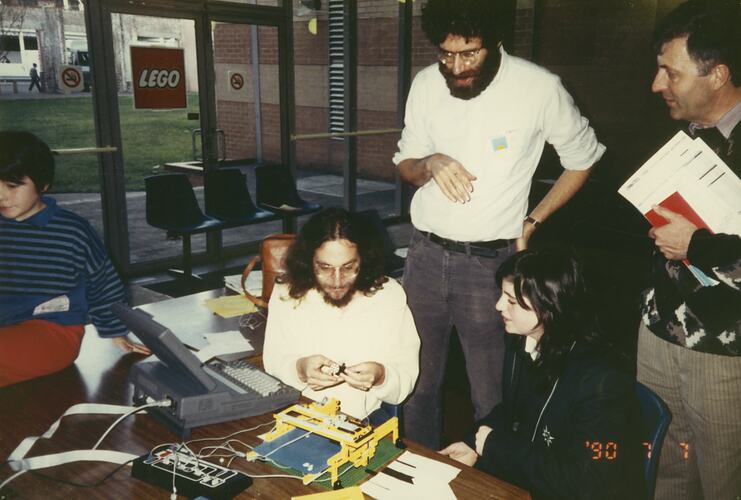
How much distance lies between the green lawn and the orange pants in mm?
8241

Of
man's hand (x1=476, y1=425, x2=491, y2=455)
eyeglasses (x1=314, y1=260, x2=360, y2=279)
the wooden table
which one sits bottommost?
man's hand (x1=476, y1=425, x2=491, y2=455)

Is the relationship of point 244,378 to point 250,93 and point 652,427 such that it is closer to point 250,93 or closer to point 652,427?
point 652,427

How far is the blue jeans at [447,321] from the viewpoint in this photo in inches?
87.1

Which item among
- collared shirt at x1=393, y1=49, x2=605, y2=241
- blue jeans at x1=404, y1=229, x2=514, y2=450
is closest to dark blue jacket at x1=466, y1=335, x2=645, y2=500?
blue jeans at x1=404, y1=229, x2=514, y2=450

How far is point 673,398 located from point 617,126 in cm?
546

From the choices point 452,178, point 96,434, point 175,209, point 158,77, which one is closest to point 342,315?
point 452,178

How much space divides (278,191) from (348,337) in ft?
13.8

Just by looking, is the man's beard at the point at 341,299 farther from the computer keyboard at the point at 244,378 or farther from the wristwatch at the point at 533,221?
the wristwatch at the point at 533,221

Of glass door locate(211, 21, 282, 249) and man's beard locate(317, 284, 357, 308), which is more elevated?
glass door locate(211, 21, 282, 249)

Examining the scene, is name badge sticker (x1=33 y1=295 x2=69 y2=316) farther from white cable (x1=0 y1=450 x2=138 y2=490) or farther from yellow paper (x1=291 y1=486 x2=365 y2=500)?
yellow paper (x1=291 y1=486 x2=365 y2=500)

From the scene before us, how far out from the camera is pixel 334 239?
2021 millimetres

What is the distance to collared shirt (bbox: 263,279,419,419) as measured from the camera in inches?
78.5

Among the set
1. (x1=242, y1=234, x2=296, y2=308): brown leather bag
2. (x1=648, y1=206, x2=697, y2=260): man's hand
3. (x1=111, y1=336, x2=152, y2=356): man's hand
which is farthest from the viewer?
(x1=242, y1=234, x2=296, y2=308): brown leather bag

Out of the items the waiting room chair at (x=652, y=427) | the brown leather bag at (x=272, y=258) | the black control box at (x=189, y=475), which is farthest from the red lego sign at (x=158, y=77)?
the waiting room chair at (x=652, y=427)
